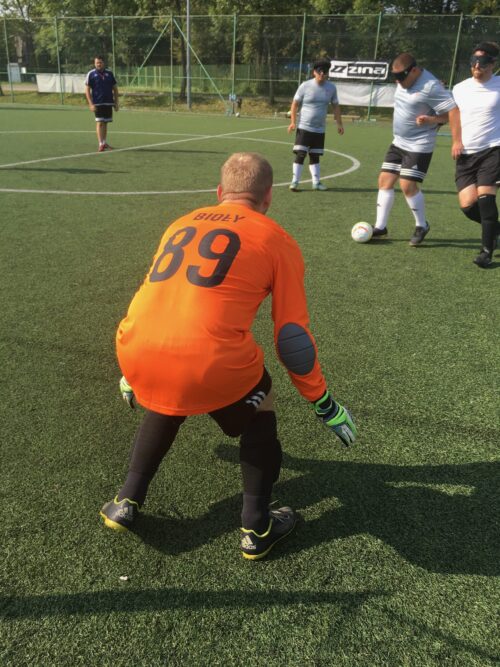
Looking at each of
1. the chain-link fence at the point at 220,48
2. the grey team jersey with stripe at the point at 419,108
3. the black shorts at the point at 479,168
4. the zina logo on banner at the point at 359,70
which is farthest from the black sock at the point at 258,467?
the chain-link fence at the point at 220,48

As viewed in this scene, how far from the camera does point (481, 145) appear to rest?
227 inches

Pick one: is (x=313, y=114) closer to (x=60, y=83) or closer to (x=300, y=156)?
(x=300, y=156)

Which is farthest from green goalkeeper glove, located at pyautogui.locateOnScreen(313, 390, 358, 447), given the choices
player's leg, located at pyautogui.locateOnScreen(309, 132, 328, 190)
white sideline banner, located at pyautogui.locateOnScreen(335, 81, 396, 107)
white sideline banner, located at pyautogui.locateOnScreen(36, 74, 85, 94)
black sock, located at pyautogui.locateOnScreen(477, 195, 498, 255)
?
white sideline banner, located at pyautogui.locateOnScreen(36, 74, 85, 94)

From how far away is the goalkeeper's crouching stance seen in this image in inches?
75.6

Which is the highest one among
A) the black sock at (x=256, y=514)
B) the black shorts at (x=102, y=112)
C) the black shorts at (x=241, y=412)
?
the black shorts at (x=102, y=112)

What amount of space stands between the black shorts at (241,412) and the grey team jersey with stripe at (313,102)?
8261 mm

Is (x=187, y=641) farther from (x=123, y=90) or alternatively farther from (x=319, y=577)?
(x=123, y=90)

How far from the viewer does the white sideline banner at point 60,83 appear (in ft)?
113

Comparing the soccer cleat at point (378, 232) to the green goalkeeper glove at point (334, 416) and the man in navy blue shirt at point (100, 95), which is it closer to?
the green goalkeeper glove at point (334, 416)

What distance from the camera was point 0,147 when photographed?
13445mm

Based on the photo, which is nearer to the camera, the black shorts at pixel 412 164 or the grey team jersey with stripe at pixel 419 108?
the grey team jersey with stripe at pixel 419 108

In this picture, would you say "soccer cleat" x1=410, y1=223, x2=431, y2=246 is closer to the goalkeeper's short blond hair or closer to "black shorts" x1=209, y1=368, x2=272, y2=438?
the goalkeeper's short blond hair

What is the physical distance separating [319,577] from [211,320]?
1145 millimetres

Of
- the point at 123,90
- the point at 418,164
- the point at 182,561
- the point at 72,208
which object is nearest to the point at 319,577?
the point at 182,561
